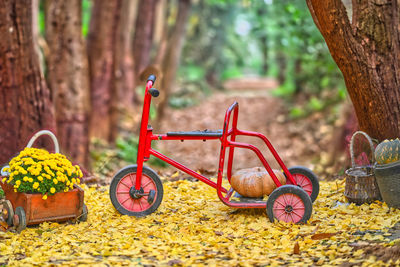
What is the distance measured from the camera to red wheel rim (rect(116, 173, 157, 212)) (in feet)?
16.9

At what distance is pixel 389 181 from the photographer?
4941 millimetres

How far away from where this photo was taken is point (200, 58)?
2405 cm

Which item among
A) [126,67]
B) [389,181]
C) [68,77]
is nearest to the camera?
[389,181]

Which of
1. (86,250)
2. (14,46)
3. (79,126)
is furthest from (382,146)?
(79,126)

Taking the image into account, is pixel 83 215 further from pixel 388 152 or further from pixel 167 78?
pixel 167 78

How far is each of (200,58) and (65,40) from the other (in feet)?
50.3

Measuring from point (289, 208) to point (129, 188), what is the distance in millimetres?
1530

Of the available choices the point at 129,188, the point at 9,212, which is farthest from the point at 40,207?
the point at 129,188

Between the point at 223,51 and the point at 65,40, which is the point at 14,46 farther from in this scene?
the point at 223,51

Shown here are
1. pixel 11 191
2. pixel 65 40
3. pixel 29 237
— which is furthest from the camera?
pixel 65 40

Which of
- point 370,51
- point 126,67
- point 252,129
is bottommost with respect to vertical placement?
point 252,129

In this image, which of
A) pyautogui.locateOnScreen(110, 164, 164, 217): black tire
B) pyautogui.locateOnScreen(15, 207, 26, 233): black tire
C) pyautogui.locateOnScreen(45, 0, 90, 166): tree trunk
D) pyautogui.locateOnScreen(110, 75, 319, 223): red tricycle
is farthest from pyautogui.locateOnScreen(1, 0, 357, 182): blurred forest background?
pyautogui.locateOnScreen(15, 207, 26, 233): black tire

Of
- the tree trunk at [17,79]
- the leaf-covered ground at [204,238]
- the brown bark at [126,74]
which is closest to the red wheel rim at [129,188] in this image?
the leaf-covered ground at [204,238]

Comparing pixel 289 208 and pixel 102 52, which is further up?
pixel 102 52
